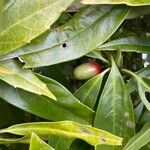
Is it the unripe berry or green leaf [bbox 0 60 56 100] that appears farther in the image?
the unripe berry

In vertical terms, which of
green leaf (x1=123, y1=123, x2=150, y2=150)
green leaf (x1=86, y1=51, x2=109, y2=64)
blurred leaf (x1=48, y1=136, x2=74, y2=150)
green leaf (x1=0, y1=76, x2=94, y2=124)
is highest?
green leaf (x1=86, y1=51, x2=109, y2=64)

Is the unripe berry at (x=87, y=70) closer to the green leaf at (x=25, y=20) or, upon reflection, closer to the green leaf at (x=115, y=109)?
the green leaf at (x=115, y=109)

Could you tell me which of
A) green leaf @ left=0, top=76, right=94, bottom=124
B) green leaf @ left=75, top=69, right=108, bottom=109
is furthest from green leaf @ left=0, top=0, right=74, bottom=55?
green leaf @ left=75, top=69, right=108, bottom=109

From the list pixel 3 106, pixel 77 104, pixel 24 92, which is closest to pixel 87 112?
pixel 77 104

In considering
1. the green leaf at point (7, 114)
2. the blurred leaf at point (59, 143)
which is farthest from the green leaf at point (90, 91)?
the green leaf at point (7, 114)

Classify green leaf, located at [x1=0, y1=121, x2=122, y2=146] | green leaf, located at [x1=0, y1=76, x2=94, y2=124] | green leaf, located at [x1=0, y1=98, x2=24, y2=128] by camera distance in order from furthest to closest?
green leaf, located at [x1=0, y1=98, x2=24, y2=128] < green leaf, located at [x1=0, y1=76, x2=94, y2=124] < green leaf, located at [x1=0, y1=121, x2=122, y2=146]

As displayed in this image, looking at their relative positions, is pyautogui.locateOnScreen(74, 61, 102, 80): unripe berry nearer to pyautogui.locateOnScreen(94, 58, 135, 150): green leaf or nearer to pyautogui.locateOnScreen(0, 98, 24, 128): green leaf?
pyautogui.locateOnScreen(94, 58, 135, 150): green leaf
